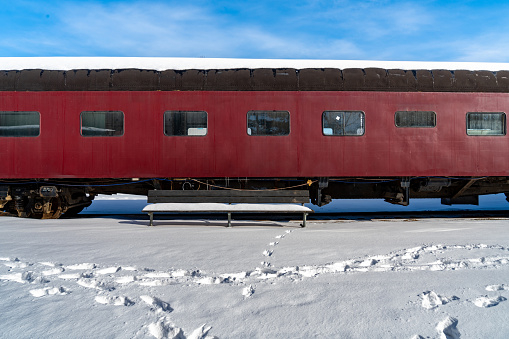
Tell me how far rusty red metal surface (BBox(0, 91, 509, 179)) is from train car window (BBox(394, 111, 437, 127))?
115 millimetres

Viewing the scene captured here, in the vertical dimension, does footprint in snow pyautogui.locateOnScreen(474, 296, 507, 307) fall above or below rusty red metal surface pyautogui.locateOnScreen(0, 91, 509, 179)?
below

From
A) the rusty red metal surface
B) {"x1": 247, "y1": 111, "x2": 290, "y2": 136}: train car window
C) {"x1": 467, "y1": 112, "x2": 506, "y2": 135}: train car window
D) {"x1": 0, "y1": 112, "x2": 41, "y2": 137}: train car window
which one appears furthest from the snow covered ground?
{"x1": 467, "y1": 112, "x2": 506, "y2": 135}: train car window

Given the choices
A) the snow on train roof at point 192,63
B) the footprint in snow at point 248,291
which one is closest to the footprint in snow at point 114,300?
the footprint in snow at point 248,291

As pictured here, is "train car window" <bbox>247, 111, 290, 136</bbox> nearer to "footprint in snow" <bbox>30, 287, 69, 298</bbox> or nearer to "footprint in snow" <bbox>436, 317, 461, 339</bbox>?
"footprint in snow" <bbox>30, 287, 69, 298</bbox>

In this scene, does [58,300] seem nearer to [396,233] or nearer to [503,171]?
[396,233]

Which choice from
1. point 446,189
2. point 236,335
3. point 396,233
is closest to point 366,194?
point 446,189

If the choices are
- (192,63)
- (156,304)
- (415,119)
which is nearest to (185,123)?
(415,119)

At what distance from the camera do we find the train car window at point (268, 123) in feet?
25.9

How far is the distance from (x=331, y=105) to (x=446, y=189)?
150 inches

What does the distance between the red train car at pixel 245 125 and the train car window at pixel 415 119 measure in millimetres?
23

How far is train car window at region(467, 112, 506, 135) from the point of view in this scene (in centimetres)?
800

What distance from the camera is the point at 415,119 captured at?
7.95 metres

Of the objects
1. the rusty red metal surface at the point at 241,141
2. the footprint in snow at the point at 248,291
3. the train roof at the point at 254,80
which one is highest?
the train roof at the point at 254,80

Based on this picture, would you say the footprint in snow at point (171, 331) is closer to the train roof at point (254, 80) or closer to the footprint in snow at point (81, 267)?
the footprint in snow at point (81, 267)
